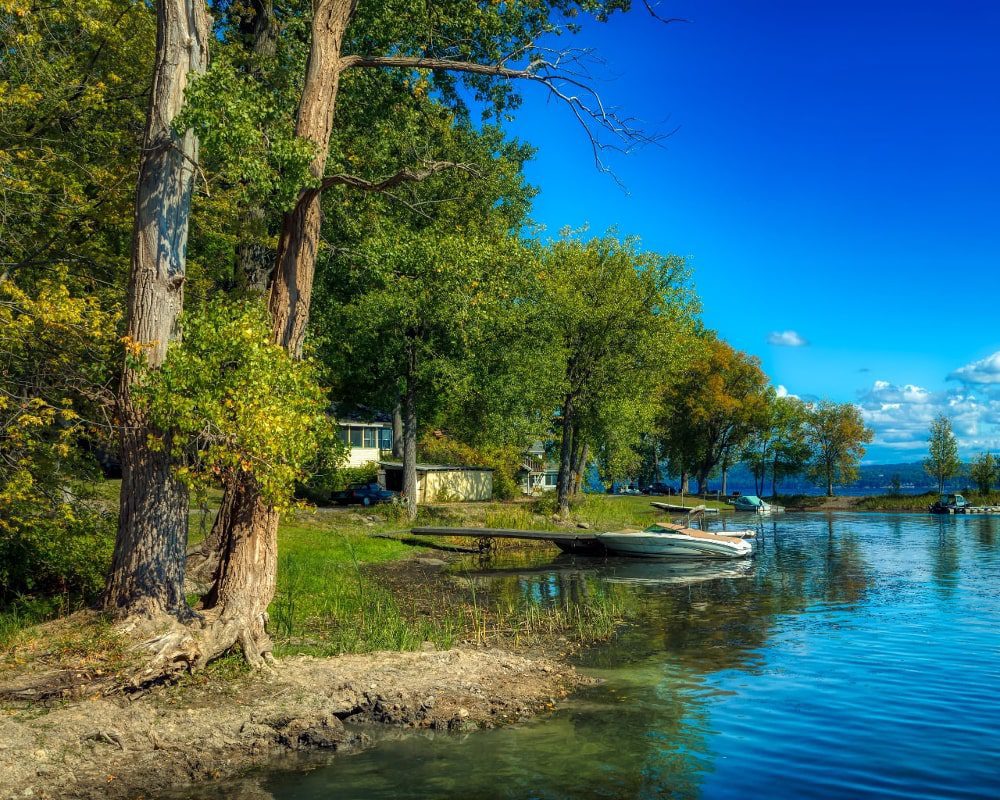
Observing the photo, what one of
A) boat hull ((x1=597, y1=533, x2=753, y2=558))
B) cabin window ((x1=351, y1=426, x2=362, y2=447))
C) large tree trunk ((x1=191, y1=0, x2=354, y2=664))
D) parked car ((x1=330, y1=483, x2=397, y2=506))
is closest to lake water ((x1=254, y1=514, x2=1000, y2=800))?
large tree trunk ((x1=191, y1=0, x2=354, y2=664))

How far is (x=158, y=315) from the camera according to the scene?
483 inches

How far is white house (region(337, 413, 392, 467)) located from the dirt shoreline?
47.7 m

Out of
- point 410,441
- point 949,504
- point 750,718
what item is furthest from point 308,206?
point 949,504

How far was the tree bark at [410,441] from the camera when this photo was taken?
40562 millimetres

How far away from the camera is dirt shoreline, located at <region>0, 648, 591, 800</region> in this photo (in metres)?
9.21

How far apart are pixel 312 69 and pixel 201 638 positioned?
944cm

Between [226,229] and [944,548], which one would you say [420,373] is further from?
[944,548]

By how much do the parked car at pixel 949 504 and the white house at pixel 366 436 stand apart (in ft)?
176

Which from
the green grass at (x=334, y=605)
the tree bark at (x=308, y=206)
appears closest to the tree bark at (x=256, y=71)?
the tree bark at (x=308, y=206)

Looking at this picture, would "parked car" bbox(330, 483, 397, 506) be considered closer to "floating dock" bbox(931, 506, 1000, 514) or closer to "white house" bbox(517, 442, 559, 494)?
"white house" bbox(517, 442, 559, 494)

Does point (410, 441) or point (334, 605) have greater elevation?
point (410, 441)

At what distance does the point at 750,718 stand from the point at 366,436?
2196 inches

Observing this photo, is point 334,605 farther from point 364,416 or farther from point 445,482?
point 364,416

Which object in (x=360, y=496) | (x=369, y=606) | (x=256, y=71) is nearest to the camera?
(x=369, y=606)
